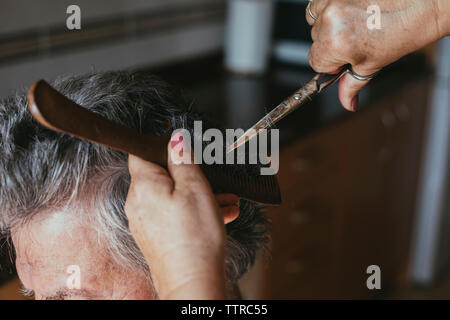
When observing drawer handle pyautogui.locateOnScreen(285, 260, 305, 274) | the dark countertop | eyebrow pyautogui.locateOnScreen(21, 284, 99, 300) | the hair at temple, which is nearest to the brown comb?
the hair at temple

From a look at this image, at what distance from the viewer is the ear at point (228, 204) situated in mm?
748

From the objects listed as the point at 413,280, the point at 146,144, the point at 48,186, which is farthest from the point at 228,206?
the point at 413,280

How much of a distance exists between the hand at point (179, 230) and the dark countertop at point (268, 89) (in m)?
1.24

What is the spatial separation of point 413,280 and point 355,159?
1.12m

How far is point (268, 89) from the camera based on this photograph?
98.3 inches

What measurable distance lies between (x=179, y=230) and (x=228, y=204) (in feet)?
0.52

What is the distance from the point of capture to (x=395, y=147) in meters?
2.63

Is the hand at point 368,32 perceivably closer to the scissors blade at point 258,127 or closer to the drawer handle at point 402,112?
the scissors blade at point 258,127

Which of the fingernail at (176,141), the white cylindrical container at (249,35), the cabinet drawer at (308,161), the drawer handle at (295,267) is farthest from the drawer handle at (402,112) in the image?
the fingernail at (176,141)

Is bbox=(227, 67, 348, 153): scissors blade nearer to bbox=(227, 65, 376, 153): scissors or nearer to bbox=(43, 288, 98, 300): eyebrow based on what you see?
bbox=(227, 65, 376, 153): scissors

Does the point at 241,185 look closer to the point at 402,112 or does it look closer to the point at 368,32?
the point at 368,32

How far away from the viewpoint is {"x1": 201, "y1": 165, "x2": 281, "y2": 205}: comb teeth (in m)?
0.74

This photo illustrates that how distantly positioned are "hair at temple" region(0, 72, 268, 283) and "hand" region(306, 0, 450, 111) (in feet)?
0.80

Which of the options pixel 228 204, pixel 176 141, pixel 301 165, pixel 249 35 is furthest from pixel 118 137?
Answer: pixel 249 35
